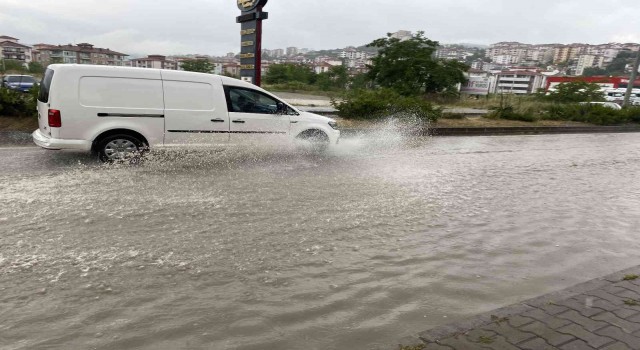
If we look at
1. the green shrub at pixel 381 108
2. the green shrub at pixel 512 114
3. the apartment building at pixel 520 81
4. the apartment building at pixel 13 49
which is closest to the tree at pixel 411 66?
the green shrub at pixel 512 114

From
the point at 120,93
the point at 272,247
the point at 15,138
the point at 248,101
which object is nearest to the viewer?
the point at 272,247

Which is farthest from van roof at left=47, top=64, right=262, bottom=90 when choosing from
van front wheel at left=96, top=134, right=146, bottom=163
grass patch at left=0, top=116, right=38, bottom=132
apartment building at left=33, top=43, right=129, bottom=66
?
apartment building at left=33, top=43, right=129, bottom=66

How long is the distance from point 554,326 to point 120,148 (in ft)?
22.3

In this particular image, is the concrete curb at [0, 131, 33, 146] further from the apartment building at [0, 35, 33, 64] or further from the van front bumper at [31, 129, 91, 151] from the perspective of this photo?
the apartment building at [0, 35, 33, 64]

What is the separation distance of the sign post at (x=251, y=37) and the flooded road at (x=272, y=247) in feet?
22.1

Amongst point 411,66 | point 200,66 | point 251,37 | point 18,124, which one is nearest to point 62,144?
point 18,124

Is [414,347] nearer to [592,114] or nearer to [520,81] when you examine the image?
[592,114]

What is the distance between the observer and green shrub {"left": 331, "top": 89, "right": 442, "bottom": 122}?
49.5ft

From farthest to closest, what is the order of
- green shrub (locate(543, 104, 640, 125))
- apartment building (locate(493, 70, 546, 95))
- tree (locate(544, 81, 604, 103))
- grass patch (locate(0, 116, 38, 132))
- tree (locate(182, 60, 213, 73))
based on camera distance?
1. apartment building (locate(493, 70, 546, 95))
2. tree (locate(182, 60, 213, 73))
3. tree (locate(544, 81, 604, 103))
4. green shrub (locate(543, 104, 640, 125))
5. grass patch (locate(0, 116, 38, 132))

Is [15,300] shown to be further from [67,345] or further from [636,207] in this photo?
[636,207]

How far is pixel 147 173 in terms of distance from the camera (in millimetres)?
6883

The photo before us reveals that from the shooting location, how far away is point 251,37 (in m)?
14.2

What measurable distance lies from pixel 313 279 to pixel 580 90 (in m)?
37.2

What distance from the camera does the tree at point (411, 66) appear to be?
3872 centimetres
